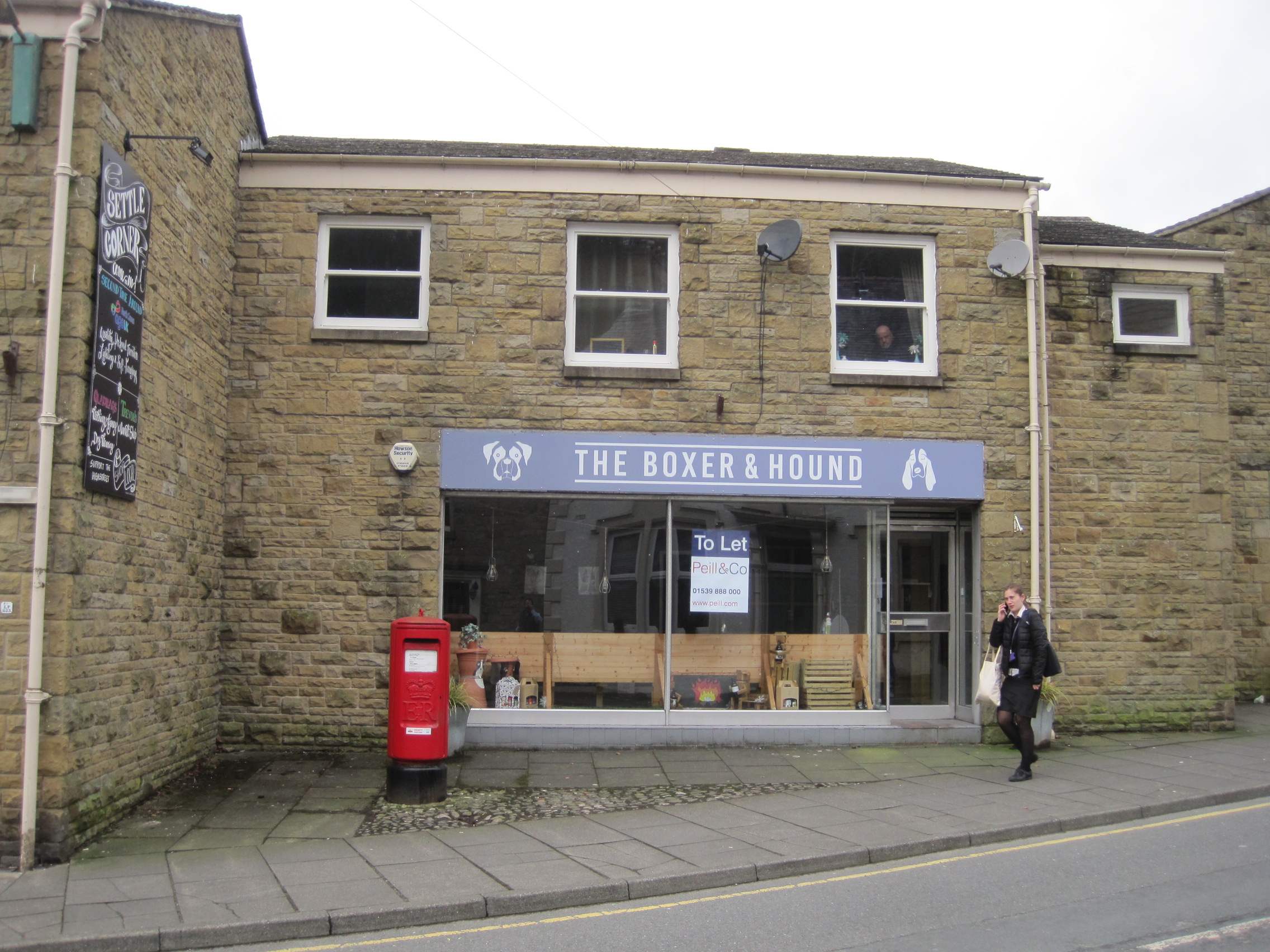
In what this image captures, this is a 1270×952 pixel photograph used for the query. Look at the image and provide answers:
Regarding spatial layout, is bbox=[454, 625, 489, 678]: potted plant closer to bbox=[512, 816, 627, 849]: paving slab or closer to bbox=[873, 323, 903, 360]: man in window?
bbox=[512, 816, 627, 849]: paving slab

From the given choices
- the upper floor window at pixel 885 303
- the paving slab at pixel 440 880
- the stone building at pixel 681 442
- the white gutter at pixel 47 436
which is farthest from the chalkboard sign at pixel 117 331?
the upper floor window at pixel 885 303

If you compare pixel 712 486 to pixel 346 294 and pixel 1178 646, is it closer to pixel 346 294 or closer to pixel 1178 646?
pixel 346 294

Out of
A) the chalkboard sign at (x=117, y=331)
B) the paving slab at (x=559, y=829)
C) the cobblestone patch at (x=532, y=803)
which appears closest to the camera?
the paving slab at (x=559, y=829)

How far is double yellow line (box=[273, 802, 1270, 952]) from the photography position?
5.98m

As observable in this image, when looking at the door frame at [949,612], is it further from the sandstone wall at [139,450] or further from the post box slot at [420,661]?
the sandstone wall at [139,450]

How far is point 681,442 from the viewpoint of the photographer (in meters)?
11.6

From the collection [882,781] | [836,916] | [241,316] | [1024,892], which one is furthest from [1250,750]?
[241,316]

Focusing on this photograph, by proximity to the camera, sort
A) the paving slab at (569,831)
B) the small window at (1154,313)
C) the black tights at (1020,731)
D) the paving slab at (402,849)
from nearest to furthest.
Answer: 1. the paving slab at (402,849)
2. the paving slab at (569,831)
3. the black tights at (1020,731)
4. the small window at (1154,313)

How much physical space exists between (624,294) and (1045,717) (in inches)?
253

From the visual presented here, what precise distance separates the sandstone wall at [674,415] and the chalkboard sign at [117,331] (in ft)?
→ 8.59

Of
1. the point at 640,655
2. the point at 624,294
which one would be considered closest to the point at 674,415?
the point at 624,294

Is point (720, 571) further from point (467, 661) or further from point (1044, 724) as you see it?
point (1044, 724)

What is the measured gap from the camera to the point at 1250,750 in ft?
36.8

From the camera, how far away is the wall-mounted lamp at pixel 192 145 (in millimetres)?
8523
